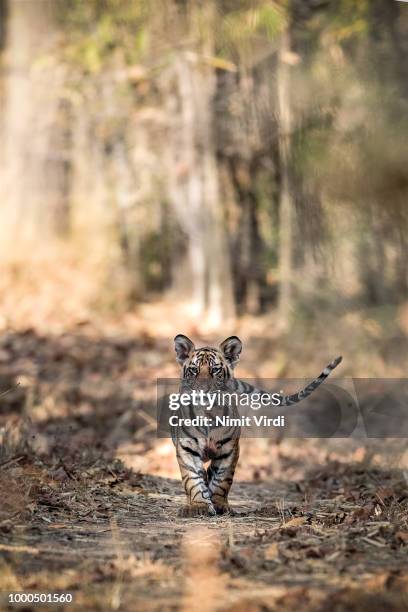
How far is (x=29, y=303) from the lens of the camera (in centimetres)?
1170

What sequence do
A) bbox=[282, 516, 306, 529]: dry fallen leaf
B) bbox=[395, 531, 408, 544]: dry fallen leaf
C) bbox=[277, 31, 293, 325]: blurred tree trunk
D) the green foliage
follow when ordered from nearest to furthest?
bbox=[395, 531, 408, 544]: dry fallen leaf, bbox=[282, 516, 306, 529]: dry fallen leaf, bbox=[277, 31, 293, 325]: blurred tree trunk, the green foliage

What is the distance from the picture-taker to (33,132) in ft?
43.9

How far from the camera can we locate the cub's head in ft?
14.2

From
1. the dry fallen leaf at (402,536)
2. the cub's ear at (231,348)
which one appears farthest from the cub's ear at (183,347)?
the dry fallen leaf at (402,536)

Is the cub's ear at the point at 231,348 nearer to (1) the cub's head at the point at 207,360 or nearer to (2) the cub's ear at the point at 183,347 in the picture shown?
(1) the cub's head at the point at 207,360

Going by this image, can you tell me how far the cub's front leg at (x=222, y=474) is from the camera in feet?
14.5

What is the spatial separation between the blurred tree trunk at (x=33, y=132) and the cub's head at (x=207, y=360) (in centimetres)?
874

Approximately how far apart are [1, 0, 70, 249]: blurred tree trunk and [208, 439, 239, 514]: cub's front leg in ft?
29.2

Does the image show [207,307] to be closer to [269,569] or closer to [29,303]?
[29,303]

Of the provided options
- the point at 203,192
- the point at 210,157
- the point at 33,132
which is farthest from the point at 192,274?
the point at 33,132

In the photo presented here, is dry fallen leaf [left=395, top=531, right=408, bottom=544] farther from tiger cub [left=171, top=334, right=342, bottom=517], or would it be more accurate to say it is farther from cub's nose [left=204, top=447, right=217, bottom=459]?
cub's nose [left=204, top=447, right=217, bottom=459]

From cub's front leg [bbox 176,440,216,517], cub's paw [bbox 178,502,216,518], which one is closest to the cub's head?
cub's front leg [bbox 176,440,216,517]

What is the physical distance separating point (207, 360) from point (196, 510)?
74 cm

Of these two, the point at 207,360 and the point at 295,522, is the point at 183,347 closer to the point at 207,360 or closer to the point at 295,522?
the point at 207,360
